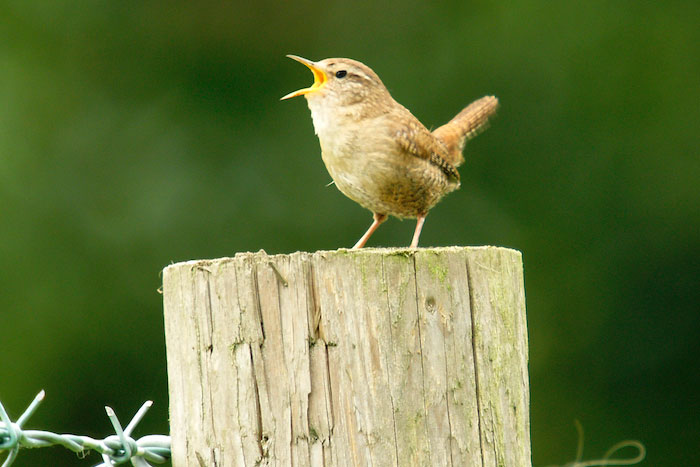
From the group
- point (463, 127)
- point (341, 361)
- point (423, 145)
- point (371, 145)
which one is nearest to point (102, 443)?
point (341, 361)

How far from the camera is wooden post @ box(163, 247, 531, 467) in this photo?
1670 millimetres

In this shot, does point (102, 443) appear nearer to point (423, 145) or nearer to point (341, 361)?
point (341, 361)

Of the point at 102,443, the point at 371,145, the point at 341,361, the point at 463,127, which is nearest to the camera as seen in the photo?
the point at 341,361

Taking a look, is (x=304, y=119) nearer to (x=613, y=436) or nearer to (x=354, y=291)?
(x=613, y=436)

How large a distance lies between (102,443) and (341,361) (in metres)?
0.54

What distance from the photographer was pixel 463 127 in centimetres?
429

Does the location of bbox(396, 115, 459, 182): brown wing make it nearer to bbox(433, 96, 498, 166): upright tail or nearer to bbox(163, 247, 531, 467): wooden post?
bbox(433, 96, 498, 166): upright tail

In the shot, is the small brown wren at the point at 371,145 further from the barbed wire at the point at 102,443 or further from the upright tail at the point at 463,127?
the barbed wire at the point at 102,443

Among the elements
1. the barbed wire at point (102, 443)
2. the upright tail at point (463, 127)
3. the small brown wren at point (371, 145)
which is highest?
the upright tail at point (463, 127)

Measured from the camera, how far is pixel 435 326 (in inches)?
67.5

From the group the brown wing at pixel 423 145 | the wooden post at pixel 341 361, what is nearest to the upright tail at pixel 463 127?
the brown wing at pixel 423 145

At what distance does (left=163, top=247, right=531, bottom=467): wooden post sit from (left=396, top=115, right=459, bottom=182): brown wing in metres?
1.72

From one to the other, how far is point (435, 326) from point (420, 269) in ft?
0.36

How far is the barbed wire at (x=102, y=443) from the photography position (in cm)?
176
